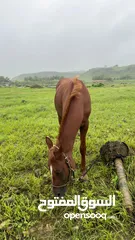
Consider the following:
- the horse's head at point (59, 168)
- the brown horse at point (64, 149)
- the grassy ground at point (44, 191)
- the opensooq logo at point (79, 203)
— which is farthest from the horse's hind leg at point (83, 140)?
the horse's head at point (59, 168)

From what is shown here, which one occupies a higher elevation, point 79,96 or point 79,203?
point 79,96

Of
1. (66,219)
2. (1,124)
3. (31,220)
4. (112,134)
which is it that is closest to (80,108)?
(66,219)

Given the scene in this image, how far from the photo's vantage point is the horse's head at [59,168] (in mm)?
2122

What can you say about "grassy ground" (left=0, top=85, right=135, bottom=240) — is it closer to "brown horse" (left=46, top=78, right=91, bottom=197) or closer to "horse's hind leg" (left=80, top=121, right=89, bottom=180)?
"horse's hind leg" (left=80, top=121, right=89, bottom=180)

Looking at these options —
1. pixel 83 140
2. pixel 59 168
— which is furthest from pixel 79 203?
pixel 83 140

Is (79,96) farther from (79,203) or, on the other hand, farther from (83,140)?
(79,203)

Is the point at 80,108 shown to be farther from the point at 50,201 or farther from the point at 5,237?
the point at 5,237

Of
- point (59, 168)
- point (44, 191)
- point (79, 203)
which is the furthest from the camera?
point (44, 191)

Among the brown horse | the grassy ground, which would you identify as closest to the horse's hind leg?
the grassy ground

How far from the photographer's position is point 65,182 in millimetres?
2256

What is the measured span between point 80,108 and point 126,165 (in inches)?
62.4

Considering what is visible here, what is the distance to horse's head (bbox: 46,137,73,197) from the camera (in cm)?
212

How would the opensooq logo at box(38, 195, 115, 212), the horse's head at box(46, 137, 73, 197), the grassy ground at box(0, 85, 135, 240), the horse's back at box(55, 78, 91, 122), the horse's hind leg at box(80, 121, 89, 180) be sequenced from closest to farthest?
the horse's head at box(46, 137, 73, 197), the grassy ground at box(0, 85, 135, 240), the opensooq logo at box(38, 195, 115, 212), the horse's back at box(55, 78, 91, 122), the horse's hind leg at box(80, 121, 89, 180)

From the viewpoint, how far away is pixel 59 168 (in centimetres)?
214
